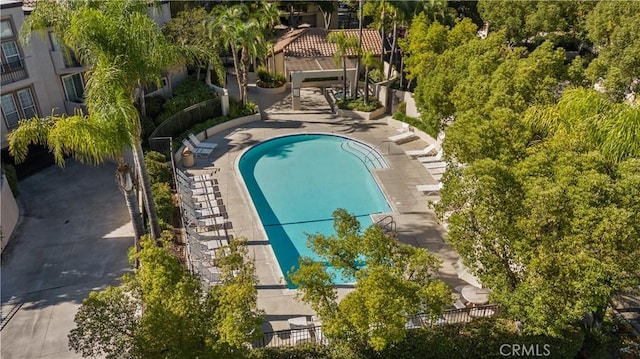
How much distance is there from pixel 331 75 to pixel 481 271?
2384cm

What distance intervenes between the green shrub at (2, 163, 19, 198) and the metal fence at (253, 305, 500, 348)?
1654 cm

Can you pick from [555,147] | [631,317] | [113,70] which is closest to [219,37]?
[113,70]

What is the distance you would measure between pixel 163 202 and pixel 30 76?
11.6 metres

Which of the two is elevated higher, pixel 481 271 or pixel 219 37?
pixel 219 37

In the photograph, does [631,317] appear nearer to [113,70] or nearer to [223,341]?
[223,341]

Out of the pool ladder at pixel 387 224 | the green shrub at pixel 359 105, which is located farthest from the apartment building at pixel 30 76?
the pool ladder at pixel 387 224

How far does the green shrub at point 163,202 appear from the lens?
21344 mm

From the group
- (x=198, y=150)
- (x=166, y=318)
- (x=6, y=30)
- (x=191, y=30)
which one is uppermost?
(x=6, y=30)

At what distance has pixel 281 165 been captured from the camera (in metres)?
29.3

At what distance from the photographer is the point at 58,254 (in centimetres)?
2097

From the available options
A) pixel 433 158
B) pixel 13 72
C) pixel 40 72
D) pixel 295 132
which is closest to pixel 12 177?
pixel 13 72

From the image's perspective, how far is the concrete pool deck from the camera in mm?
18953

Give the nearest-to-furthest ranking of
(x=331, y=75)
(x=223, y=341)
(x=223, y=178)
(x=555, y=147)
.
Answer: (x=223, y=341), (x=555, y=147), (x=223, y=178), (x=331, y=75)

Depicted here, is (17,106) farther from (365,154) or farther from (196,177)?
(365,154)
